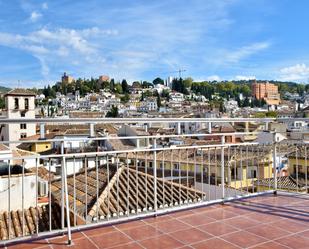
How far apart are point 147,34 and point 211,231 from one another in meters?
34.5

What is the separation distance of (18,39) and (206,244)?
6290cm

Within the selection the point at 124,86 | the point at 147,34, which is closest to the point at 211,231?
the point at 147,34

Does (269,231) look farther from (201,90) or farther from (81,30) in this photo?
(201,90)

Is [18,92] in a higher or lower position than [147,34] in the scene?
lower

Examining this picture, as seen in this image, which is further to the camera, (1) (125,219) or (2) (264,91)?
(2) (264,91)

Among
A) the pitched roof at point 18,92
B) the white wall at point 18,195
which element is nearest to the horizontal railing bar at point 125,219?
the white wall at point 18,195

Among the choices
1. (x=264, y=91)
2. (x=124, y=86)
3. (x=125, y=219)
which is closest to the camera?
(x=125, y=219)

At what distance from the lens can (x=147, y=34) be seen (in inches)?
1425

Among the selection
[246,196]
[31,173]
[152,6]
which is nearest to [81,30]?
[152,6]

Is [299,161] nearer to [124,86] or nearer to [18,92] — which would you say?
[18,92]

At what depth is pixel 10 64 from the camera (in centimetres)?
6538

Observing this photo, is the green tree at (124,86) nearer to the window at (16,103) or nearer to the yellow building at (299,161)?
the window at (16,103)

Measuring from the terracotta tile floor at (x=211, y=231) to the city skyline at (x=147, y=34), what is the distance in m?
8.51

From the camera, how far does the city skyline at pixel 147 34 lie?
15.3 meters
